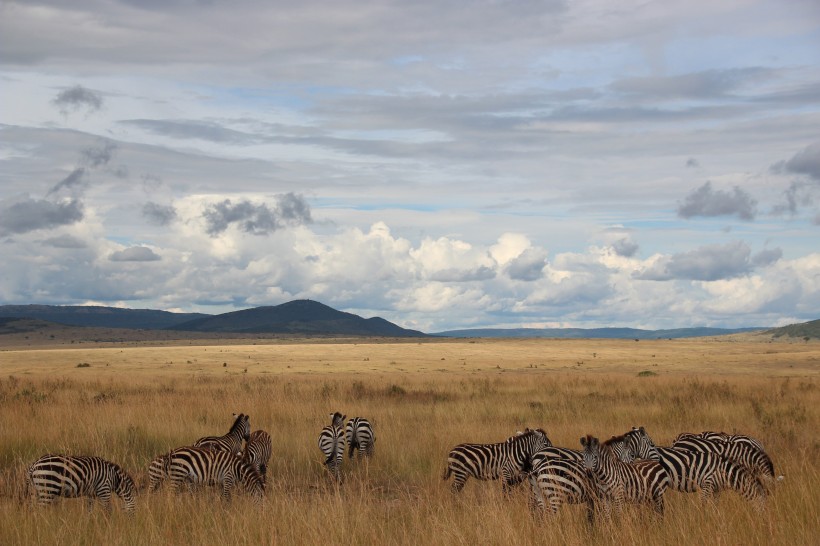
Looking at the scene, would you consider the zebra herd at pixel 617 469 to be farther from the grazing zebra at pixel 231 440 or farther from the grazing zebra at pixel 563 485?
the grazing zebra at pixel 231 440

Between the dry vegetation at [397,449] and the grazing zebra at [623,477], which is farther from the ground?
the grazing zebra at [623,477]

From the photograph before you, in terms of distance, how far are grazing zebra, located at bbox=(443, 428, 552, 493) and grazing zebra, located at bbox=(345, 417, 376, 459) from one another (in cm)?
346

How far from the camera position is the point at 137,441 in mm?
16406

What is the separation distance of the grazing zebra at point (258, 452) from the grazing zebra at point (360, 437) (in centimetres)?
205

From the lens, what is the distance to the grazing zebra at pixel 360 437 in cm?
1550

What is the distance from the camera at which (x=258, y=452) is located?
13250mm

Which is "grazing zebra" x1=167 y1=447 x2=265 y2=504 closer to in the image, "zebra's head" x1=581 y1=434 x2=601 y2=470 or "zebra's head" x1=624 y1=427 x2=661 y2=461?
"zebra's head" x1=581 y1=434 x2=601 y2=470

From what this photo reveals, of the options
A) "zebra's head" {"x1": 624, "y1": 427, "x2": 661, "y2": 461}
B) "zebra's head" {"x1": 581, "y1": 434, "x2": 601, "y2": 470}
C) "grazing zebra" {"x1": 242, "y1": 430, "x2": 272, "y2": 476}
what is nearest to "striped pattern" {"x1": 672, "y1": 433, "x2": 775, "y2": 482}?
"zebra's head" {"x1": 624, "y1": 427, "x2": 661, "y2": 461}

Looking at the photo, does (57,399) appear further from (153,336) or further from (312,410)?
(153,336)

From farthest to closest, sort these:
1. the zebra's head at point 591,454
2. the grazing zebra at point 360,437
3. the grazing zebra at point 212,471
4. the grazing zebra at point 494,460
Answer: the grazing zebra at point 360,437, the grazing zebra at point 494,460, the grazing zebra at point 212,471, the zebra's head at point 591,454

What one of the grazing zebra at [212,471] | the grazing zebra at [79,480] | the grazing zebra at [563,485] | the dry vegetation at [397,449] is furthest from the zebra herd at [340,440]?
the grazing zebra at [563,485]

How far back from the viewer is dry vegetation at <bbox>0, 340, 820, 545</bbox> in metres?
8.77

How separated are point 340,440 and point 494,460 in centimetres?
334

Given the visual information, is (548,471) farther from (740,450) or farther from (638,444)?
(740,450)
